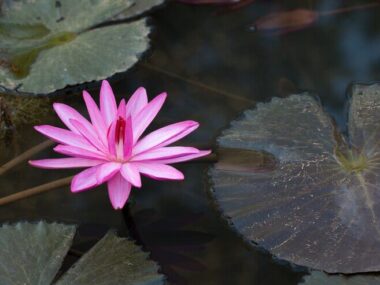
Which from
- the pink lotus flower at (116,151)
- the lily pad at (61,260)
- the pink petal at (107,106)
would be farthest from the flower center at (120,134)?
the lily pad at (61,260)

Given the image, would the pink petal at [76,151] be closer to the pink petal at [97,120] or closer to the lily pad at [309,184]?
the pink petal at [97,120]

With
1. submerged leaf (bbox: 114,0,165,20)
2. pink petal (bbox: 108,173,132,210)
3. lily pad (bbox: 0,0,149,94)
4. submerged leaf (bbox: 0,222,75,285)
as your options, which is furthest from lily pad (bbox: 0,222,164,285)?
submerged leaf (bbox: 114,0,165,20)

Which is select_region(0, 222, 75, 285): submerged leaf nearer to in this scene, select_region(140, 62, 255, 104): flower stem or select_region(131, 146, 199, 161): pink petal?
select_region(131, 146, 199, 161): pink petal

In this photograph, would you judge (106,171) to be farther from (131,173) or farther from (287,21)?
(287,21)

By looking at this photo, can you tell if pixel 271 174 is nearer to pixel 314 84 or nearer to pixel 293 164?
pixel 293 164

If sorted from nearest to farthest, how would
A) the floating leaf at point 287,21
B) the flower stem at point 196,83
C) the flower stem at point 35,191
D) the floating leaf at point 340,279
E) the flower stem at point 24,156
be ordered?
the floating leaf at point 340,279 < the flower stem at point 35,191 < the flower stem at point 24,156 < the flower stem at point 196,83 < the floating leaf at point 287,21
